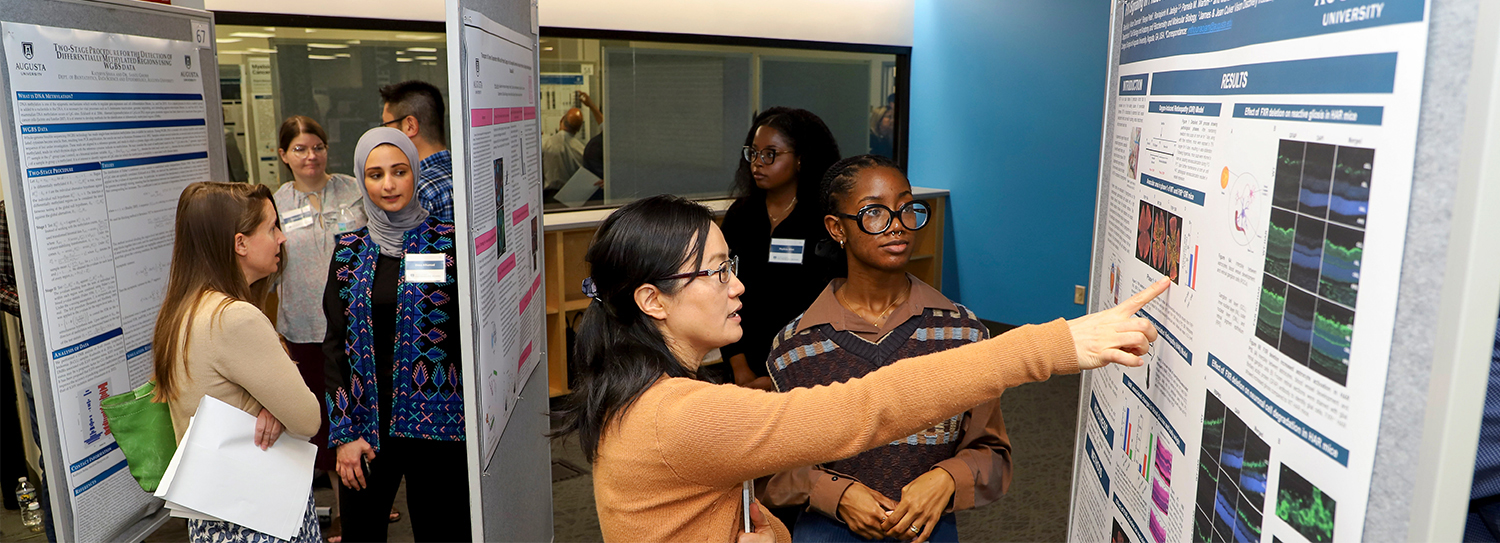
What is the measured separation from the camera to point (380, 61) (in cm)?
472

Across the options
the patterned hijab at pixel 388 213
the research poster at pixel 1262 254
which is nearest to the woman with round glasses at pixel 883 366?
the research poster at pixel 1262 254

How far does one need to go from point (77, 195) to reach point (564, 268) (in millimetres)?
2937

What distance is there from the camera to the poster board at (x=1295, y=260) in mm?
664

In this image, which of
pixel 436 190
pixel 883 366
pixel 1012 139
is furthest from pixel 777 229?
pixel 1012 139

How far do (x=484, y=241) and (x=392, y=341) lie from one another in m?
0.68

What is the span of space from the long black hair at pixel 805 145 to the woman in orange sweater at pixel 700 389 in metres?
1.55

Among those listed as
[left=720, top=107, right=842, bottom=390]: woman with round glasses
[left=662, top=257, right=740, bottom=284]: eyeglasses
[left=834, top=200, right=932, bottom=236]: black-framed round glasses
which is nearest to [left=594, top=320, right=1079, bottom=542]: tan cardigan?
[left=662, top=257, right=740, bottom=284]: eyeglasses

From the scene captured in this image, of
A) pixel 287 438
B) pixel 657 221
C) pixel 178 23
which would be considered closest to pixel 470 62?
pixel 657 221

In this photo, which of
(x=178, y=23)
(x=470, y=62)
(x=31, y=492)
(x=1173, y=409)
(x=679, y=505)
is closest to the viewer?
(x=1173, y=409)

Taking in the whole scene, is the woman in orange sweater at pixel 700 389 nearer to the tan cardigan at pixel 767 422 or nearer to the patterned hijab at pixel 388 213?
the tan cardigan at pixel 767 422

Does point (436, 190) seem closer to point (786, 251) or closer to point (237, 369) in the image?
point (237, 369)

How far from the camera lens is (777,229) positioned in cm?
288

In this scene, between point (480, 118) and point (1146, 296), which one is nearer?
point (1146, 296)

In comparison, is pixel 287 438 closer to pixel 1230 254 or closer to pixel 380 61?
pixel 1230 254
